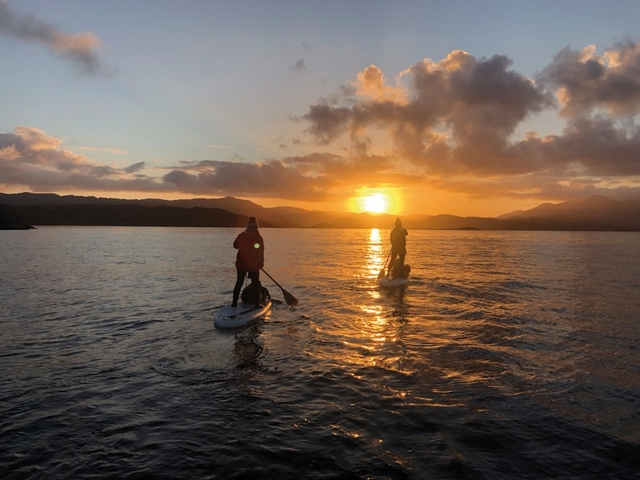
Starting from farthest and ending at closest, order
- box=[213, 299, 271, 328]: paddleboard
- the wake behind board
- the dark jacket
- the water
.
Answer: the dark jacket < the wake behind board < box=[213, 299, 271, 328]: paddleboard < the water

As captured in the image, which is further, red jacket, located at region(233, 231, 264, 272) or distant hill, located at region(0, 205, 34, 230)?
distant hill, located at region(0, 205, 34, 230)

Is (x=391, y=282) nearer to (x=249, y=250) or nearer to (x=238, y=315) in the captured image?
(x=249, y=250)

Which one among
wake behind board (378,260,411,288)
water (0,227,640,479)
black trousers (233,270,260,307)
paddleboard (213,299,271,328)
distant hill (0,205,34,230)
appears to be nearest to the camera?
water (0,227,640,479)

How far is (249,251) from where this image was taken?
50.4ft

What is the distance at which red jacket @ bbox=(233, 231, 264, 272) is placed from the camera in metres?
15.3

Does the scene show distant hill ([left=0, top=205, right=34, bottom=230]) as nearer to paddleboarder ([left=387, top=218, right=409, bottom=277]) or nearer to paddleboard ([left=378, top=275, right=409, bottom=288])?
paddleboarder ([left=387, top=218, right=409, bottom=277])

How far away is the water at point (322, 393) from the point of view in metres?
6.14

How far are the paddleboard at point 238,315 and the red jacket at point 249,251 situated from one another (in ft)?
5.28

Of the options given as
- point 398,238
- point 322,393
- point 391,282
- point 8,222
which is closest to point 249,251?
point 322,393

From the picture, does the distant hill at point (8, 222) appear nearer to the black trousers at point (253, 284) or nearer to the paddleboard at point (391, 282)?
the paddleboard at point (391, 282)

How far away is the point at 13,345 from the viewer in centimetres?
1209

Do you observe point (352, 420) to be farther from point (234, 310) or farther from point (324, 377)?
point (234, 310)

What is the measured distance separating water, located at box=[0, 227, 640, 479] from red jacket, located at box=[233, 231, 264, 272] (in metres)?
2.46

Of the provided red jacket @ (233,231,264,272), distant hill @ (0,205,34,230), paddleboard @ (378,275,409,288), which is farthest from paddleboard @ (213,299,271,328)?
distant hill @ (0,205,34,230)
